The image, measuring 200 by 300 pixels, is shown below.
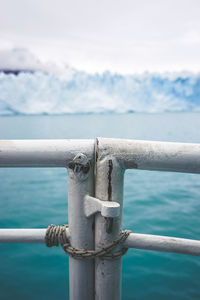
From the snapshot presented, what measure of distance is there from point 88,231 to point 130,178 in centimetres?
901

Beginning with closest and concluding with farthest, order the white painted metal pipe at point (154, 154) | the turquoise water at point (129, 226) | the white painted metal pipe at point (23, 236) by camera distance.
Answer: the white painted metal pipe at point (154, 154)
the white painted metal pipe at point (23, 236)
the turquoise water at point (129, 226)

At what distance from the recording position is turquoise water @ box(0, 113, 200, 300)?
2.66 meters

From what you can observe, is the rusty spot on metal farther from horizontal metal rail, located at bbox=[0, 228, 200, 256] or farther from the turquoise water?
the turquoise water

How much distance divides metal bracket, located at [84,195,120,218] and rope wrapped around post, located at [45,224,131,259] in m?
0.12

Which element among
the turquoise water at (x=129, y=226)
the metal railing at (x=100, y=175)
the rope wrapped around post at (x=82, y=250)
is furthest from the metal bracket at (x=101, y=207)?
the turquoise water at (x=129, y=226)

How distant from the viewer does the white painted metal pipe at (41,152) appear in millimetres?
750

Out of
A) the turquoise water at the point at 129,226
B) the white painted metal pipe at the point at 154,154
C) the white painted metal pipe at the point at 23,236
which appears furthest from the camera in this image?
the turquoise water at the point at 129,226

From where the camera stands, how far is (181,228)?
15.3 ft

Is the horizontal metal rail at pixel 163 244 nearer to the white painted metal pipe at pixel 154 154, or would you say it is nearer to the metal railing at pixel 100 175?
the metal railing at pixel 100 175

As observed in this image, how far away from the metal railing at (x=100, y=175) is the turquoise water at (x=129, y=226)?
1891 millimetres

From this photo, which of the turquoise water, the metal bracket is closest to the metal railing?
the metal bracket

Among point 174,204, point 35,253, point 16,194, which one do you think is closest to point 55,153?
point 35,253

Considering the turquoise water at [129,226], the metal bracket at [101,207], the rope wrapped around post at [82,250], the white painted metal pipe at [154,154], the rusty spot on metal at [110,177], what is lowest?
the turquoise water at [129,226]

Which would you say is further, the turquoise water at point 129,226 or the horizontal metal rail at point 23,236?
the turquoise water at point 129,226
